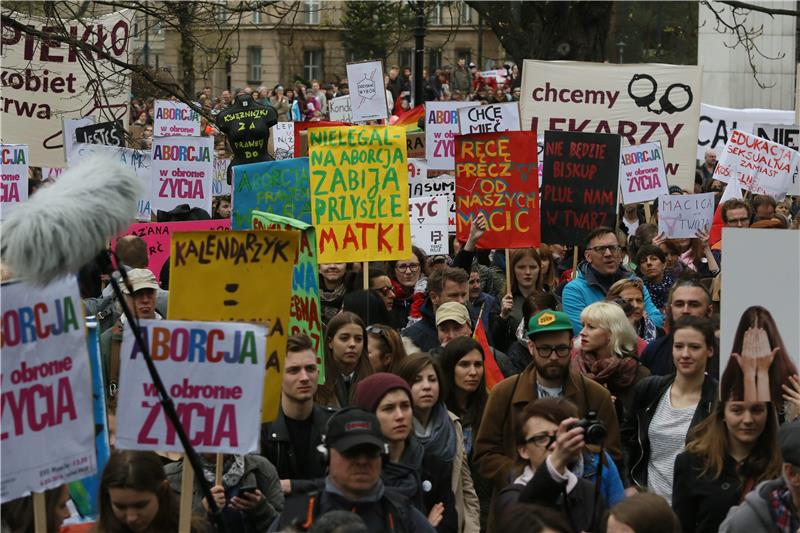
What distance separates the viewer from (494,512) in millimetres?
5684

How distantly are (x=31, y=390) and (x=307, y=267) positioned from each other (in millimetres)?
2442

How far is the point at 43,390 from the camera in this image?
501 centimetres

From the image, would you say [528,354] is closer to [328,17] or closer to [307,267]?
[307,267]

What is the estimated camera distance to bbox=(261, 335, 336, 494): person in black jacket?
6340 millimetres

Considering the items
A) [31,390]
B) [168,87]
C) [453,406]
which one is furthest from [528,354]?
[31,390]

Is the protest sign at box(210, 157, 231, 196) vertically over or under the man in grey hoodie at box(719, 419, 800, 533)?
over

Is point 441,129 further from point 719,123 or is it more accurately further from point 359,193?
point 719,123

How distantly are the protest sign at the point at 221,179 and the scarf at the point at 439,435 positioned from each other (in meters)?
9.70

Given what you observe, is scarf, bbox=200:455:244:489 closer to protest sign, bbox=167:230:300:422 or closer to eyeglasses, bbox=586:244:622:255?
protest sign, bbox=167:230:300:422

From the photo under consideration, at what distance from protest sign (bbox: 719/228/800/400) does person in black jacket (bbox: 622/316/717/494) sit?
Answer: 753 mm

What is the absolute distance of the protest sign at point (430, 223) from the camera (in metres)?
12.7

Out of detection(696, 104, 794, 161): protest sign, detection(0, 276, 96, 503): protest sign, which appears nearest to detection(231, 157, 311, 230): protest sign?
detection(0, 276, 96, 503): protest sign

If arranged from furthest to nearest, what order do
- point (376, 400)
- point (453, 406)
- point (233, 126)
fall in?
point (233, 126) → point (453, 406) → point (376, 400)

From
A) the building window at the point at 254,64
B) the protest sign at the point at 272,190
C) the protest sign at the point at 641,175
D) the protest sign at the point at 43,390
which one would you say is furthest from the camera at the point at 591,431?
the building window at the point at 254,64
